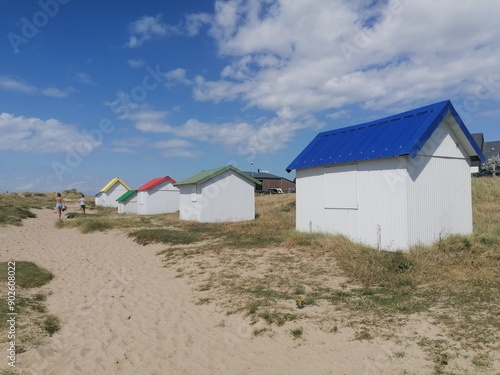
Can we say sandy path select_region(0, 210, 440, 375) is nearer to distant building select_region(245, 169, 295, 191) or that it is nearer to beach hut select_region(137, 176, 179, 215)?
beach hut select_region(137, 176, 179, 215)

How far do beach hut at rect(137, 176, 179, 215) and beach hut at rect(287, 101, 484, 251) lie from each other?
22.4 metres

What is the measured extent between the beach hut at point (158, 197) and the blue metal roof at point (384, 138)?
67.8ft

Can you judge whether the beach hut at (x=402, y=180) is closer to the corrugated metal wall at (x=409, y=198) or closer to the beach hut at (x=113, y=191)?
the corrugated metal wall at (x=409, y=198)

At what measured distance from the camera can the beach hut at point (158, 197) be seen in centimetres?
3297

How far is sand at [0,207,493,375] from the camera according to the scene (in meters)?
4.88

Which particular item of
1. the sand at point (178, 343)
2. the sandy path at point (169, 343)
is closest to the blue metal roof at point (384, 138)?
the sand at point (178, 343)

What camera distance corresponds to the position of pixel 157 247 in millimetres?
15031

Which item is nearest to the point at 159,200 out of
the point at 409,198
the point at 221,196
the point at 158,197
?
the point at 158,197

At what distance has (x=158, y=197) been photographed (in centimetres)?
3341

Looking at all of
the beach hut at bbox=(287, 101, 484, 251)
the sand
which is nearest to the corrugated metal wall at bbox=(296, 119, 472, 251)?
the beach hut at bbox=(287, 101, 484, 251)

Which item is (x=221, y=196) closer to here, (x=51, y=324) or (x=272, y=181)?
(x=51, y=324)

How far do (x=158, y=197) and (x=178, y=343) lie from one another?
93.5 ft

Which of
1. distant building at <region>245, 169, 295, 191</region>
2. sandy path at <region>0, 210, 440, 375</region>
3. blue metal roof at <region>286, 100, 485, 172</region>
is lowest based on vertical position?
sandy path at <region>0, 210, 440, 375</region>

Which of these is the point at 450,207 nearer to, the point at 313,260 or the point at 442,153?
the point at 442,153
